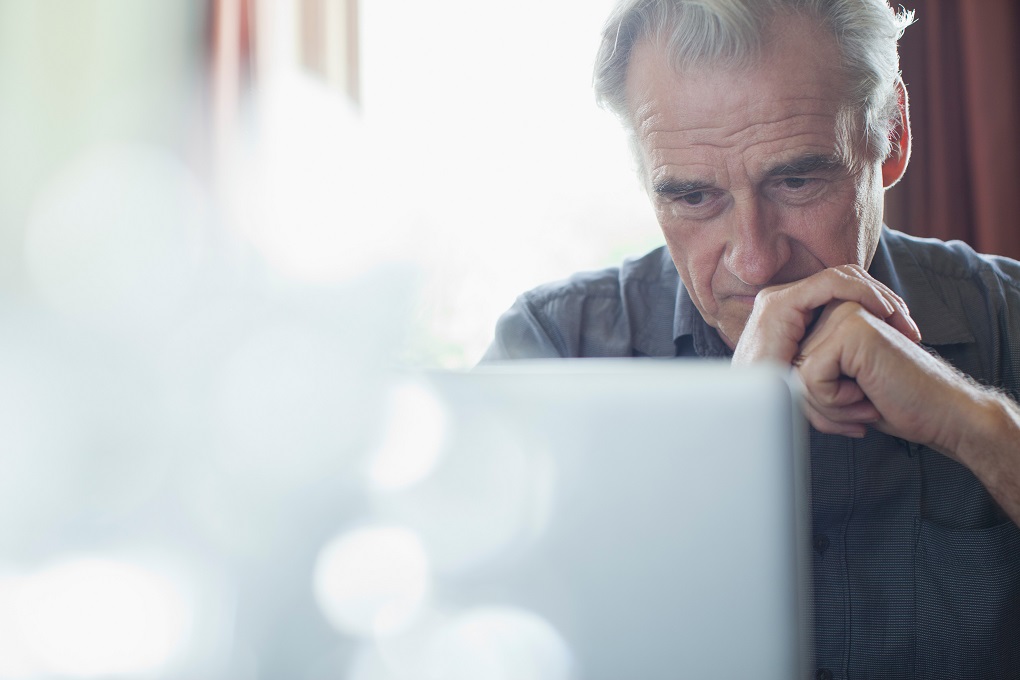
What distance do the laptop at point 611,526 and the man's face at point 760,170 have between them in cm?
75

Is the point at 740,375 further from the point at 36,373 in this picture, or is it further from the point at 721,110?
the point at 721,110

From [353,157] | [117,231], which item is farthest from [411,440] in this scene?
[117,231]

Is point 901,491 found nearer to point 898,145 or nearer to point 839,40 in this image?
point 898,145

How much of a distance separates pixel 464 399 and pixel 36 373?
0.75ft

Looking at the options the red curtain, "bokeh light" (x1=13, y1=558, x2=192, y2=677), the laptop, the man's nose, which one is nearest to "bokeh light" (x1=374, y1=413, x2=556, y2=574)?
the laptop

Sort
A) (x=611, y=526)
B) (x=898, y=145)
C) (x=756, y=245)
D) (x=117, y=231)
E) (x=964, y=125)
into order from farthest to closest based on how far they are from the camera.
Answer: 1. (x=117, y=231)
2. (x=964, y=125)
3. (x=898, y=145)
4. (x=756, y=245)
5. (x=611, y=526)

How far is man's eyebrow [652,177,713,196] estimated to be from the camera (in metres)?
1.17

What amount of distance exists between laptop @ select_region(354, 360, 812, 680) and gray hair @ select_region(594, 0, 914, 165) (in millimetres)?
828

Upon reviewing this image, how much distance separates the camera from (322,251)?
2.91 meters

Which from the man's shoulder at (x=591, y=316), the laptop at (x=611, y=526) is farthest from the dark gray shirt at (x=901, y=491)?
the laptop at (x=611, y=526)

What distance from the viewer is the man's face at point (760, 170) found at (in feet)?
3.69

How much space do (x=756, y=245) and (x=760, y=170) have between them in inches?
3.8

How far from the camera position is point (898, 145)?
129cm

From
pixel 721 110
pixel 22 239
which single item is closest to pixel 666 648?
pixel 721 110
